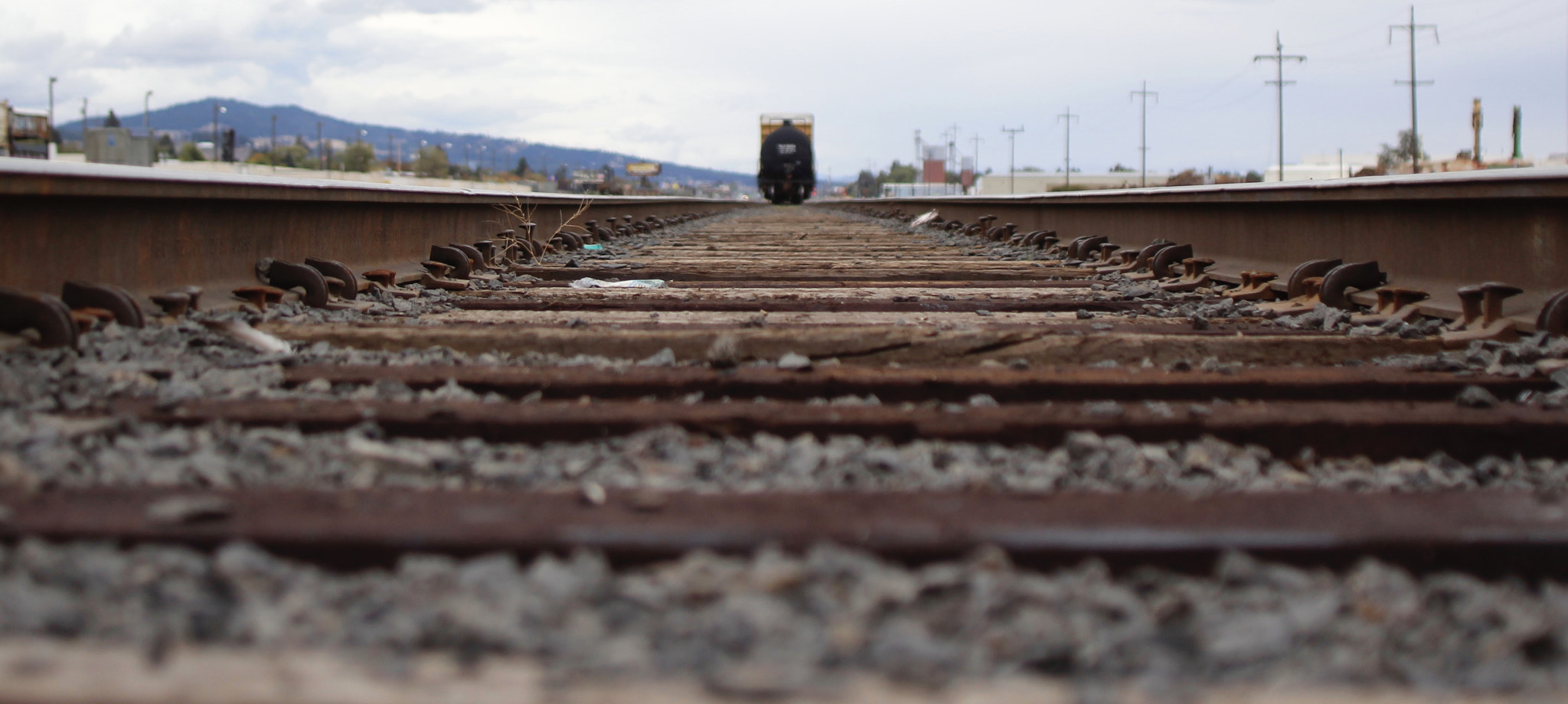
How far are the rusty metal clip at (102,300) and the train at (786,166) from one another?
129ft

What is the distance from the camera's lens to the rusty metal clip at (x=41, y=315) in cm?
300

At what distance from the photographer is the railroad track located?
4.67ft

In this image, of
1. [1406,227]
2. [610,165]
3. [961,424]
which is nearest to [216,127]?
[610,165]

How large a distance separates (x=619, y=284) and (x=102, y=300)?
2853mm

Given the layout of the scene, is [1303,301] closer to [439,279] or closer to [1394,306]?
[1394,306]

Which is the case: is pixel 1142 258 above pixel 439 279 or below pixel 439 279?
above

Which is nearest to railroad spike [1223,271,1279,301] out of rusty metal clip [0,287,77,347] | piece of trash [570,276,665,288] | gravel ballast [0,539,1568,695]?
piece of trash [570,276,665,288]

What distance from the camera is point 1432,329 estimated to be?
3793 millimetres

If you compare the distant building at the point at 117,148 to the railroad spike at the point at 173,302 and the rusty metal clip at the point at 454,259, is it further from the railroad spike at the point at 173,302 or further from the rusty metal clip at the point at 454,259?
the railroad spike at the point at 173,302

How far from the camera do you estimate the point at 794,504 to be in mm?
1887

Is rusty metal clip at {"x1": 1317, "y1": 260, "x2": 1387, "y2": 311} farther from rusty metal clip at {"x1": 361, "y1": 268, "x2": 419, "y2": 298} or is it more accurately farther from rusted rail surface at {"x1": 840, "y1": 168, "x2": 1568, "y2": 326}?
rusty metal clip at {"x1": 361, "y1": 268, "x2": 419, "y2": 298}

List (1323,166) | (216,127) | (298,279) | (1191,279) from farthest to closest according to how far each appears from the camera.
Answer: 1. (1323,166)
2. (216,127)
3. (1191,279)
4. (298,279)

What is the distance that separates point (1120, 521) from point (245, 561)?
1.30m

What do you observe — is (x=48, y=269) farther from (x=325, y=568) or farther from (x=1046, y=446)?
(x=1046, y=446)
